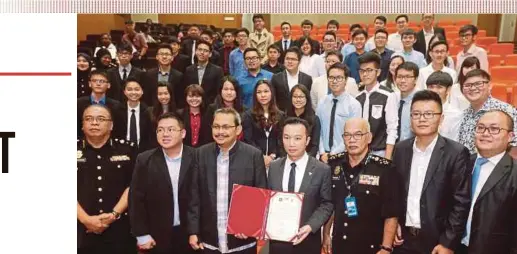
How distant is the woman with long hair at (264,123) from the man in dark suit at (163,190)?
457mm

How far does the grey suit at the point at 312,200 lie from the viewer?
5.49 feet

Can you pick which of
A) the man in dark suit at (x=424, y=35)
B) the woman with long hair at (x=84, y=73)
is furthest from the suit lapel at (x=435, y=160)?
the man in dark suit at (x=424, y=35)

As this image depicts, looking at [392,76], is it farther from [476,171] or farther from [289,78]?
[476,171]

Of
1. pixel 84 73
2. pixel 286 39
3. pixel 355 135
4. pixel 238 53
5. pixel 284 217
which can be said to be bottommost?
pixel 284 217

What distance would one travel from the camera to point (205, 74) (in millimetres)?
2855

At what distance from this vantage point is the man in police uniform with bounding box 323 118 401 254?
165 cm

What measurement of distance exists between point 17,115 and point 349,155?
116 cm

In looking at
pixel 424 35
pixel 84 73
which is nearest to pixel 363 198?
pixel 84 73

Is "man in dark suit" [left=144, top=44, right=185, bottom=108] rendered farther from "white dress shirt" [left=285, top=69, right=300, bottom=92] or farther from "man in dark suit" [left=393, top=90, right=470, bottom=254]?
"man in dark suit" [left=393, top=90, right=470, bottom=254]

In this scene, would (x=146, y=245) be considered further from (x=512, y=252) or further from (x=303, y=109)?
(x=512, y=252)

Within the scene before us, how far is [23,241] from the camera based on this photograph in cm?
171

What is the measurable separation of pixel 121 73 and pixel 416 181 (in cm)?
172

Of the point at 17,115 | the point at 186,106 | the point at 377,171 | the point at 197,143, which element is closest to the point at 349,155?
the point at 377,171

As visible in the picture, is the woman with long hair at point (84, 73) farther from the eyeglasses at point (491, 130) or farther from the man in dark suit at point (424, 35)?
the man in dark suit at point (424, 35)
